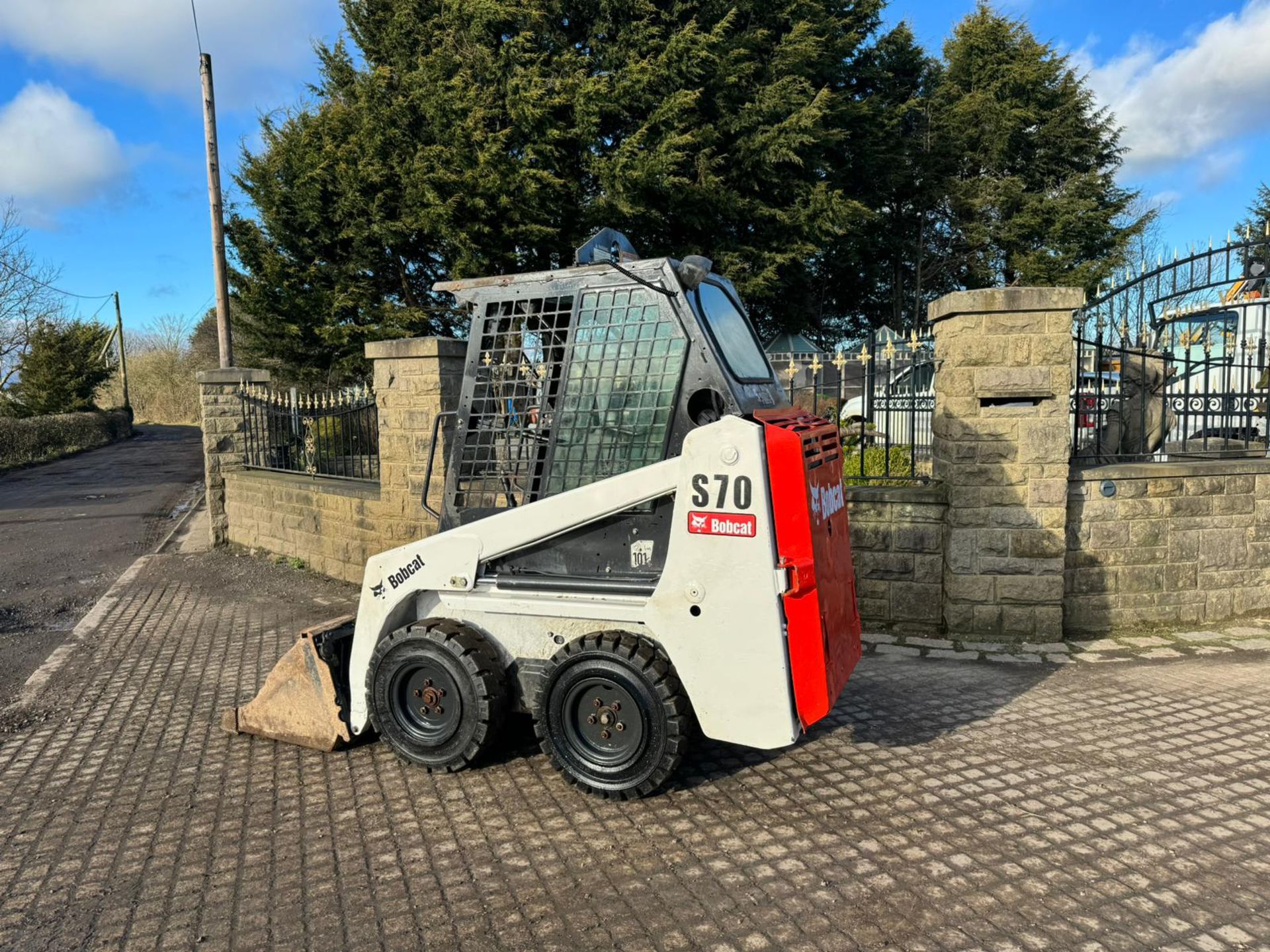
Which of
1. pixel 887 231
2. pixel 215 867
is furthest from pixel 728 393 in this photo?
pixel 887 231

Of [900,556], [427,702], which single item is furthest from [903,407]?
[427,702]

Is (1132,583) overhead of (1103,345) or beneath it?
beneath

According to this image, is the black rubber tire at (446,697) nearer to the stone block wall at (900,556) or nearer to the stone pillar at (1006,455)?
the stone block wall at (900,556)

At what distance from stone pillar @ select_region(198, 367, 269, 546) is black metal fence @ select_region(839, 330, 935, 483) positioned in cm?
806

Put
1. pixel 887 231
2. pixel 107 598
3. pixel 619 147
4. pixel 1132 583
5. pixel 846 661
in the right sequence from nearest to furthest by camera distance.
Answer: pixel 846 661
pixel 1132 583
pixel 107 598
pixel 619 147
pixel 887 231

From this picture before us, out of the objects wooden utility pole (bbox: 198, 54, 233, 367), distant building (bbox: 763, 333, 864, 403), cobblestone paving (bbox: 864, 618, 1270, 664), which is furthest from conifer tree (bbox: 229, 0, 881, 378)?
cobblestone paving (bbox: 864, 618, 1270, 664)

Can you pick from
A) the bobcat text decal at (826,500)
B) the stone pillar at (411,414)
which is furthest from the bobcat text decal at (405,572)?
the stone pillar at (411,414)

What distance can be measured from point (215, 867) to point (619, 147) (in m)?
17.3

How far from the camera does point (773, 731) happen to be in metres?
3.64

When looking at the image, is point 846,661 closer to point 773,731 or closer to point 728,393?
point 773,731

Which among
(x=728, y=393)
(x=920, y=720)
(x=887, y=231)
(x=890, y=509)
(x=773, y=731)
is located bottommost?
(x=920, y=720)

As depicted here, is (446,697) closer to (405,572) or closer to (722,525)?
(405,572)

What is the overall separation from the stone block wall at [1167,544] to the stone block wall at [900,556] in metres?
1.01

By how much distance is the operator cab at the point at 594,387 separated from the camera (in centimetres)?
401
